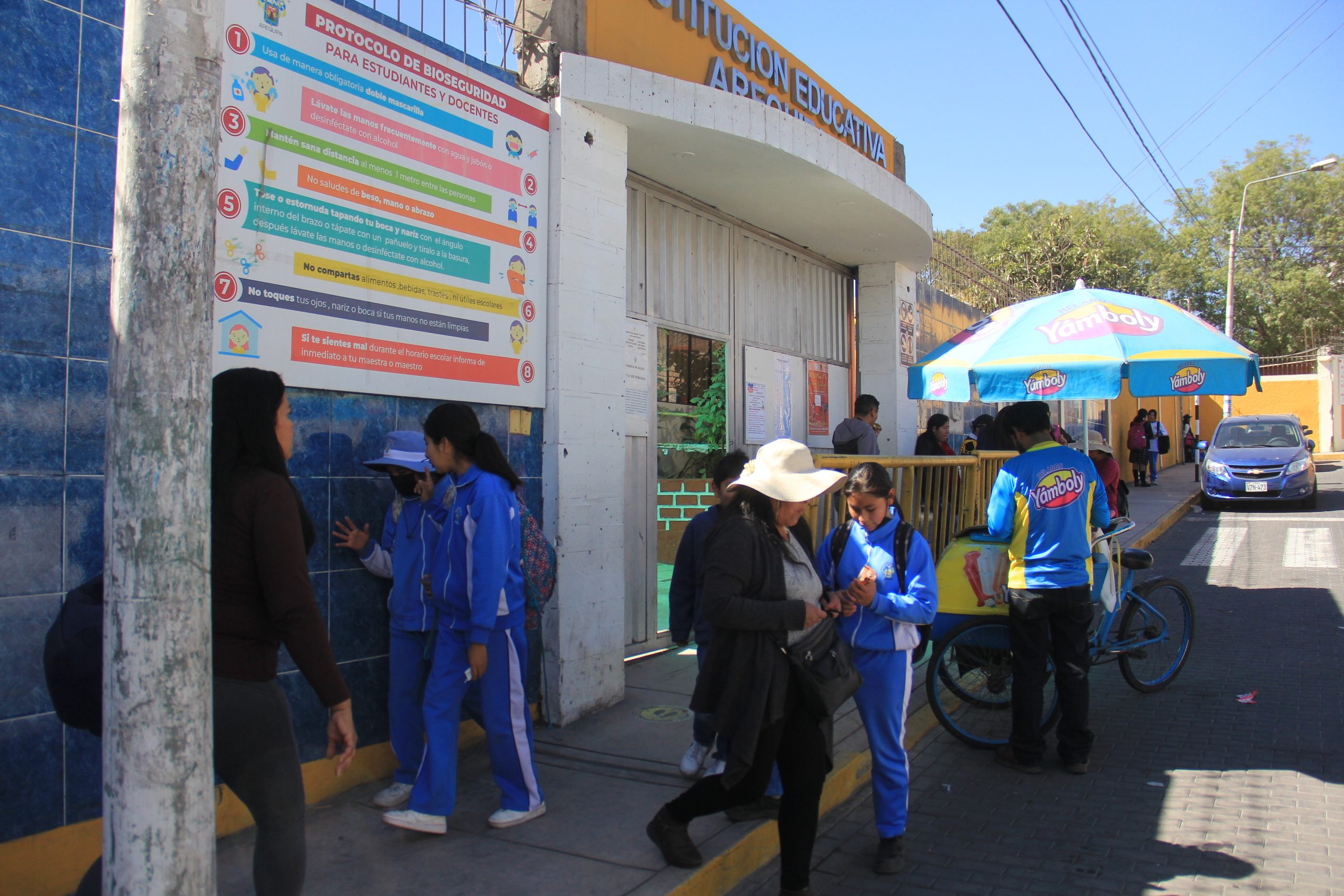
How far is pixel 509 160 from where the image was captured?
17.0 ft

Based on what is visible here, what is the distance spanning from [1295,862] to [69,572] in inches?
189

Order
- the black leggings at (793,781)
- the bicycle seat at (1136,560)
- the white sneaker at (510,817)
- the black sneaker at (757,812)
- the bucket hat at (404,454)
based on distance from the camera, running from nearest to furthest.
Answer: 1. the black leggings at (793,781)
2. the white sneaker at (510,817)
3. the black sneaker at (757,812)
4. the bucket hat at (404,454)
5. the bicycle seat at (1136,560)

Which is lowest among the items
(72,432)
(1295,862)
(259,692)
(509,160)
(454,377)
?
(1295,862)

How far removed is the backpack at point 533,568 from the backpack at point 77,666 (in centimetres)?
187

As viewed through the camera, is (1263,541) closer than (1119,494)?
No

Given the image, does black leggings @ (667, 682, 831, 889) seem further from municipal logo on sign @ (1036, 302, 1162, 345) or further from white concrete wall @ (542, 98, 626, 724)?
municipal logo on sign @ (1036, 302, 1162, 345)

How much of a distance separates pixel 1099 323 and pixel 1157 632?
2082 millimetres

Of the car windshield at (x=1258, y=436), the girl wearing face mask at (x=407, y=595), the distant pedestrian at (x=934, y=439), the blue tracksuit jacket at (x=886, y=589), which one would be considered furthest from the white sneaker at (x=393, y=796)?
the car windshield at (x=1258, y=436)

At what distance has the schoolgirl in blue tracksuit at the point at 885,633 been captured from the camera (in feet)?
12.1

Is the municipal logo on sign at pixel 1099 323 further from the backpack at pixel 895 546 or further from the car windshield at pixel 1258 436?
the car windshield at pixel 1258 436

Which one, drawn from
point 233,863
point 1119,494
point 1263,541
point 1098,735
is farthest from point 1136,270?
point 233,863

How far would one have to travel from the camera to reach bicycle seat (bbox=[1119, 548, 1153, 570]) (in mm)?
5840

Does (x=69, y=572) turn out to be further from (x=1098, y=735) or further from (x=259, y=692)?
(x=1098, y=735)

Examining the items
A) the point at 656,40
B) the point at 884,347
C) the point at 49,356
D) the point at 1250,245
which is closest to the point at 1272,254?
the point at 1250,245
